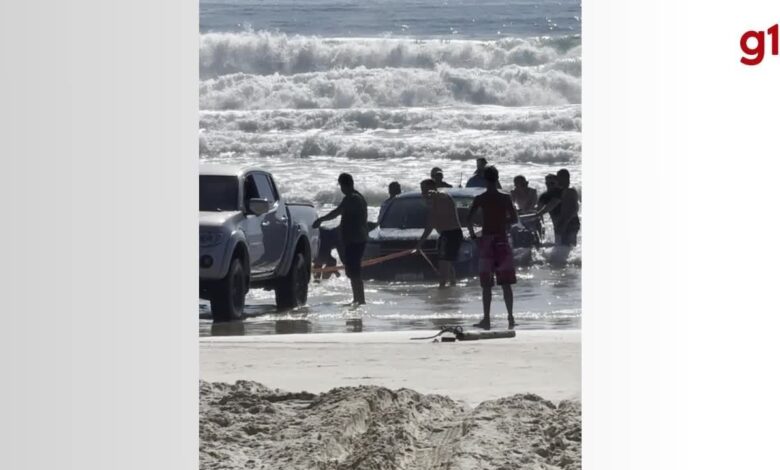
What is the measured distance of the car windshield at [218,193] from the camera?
14906 mm

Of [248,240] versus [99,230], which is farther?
[248,240]

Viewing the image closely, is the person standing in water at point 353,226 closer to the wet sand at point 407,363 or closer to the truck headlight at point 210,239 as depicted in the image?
the wet sand at point 407,363

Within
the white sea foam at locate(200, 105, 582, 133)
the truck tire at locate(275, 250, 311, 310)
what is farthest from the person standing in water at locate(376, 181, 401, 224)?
the truck tire at locate(275, 250, 311, 310)

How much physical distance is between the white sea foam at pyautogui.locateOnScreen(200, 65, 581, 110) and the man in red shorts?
0.71 metres

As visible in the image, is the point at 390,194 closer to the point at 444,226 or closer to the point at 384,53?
the point at 444,226

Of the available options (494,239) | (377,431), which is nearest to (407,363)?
(377,431)

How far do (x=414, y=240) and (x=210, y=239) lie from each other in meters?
1.73

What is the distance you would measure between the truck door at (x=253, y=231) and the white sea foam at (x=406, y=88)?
70 cm

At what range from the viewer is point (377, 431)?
47.3 feet

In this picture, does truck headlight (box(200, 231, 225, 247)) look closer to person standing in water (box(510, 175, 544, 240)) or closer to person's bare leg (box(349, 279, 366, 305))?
person's bare leg (box(349, 279, 366, 305))

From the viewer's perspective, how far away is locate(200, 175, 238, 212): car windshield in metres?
14.9

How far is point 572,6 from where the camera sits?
15.3 meters
